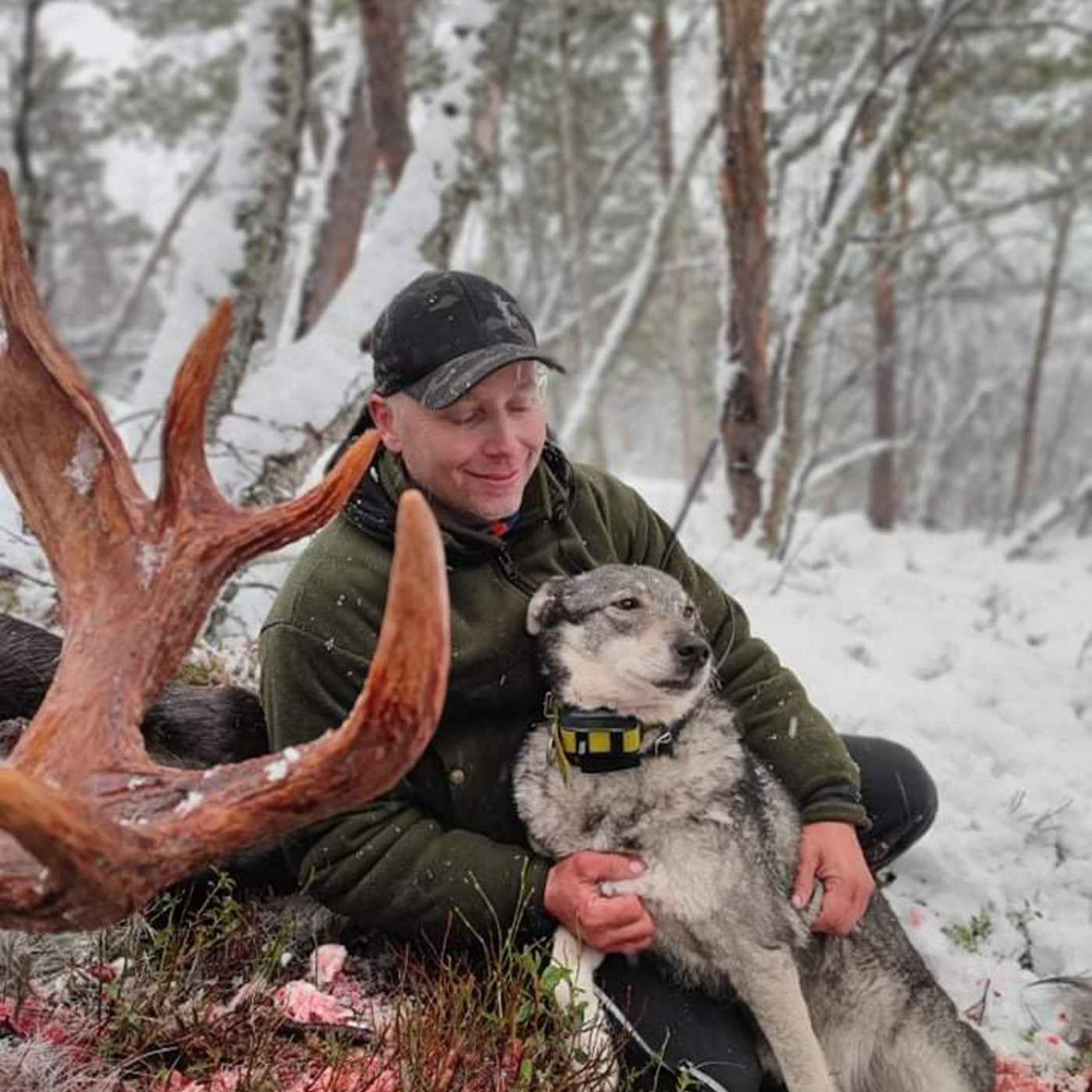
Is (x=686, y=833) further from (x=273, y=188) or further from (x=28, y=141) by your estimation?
(x=28, y=141)

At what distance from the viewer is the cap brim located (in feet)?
A: 8.37

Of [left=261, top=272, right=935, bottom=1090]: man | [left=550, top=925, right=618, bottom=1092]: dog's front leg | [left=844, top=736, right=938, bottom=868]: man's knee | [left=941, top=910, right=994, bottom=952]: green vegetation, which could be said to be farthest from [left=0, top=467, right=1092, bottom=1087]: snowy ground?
[left=550, top=925, right=618, bottom=1092]: dog's front leg

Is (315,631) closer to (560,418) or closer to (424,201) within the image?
(424,201)

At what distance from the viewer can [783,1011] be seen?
2525mm

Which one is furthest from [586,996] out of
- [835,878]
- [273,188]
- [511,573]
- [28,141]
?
[28,141]

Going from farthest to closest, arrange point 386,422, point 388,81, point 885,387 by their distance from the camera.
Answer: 1. point 885,387
2. point 388,81
3. point 386,422

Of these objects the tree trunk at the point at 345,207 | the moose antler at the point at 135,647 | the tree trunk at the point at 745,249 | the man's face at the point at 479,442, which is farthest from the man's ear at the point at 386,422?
the tree trunk at the point at 345,207

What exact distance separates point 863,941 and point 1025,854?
162 cm

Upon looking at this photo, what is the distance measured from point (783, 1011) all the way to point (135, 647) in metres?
1.87

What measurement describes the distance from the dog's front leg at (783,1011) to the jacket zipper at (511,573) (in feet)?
3.76

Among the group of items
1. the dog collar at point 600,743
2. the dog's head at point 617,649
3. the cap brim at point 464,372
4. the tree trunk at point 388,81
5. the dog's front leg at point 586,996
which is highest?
the tree trunk at point 388,81

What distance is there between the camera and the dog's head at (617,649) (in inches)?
107

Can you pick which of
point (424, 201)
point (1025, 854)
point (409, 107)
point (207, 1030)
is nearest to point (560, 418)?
point (409, 107)

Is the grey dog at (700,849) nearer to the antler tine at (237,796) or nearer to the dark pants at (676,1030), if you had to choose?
the dark pants at (676,1030)
